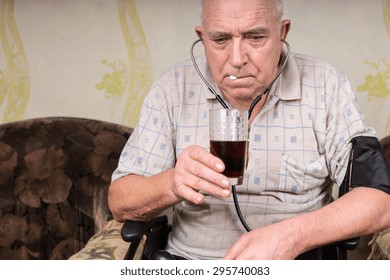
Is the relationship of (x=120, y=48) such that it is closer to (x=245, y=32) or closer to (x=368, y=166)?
(x=245, y=32)

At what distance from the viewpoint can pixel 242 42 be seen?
145 cm

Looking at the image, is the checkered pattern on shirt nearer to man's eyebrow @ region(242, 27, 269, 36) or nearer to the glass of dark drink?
man's eyebrow @ region(242, 27, 269, 36)

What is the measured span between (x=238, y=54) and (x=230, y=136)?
0.32 meters

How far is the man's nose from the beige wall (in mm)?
780

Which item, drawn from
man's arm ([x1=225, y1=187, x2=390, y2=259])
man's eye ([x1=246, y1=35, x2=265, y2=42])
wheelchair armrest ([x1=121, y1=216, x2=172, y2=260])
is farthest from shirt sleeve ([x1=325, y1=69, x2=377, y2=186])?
wheelchair armrest ([x1=121, y1=216, x2=172, y2=260])

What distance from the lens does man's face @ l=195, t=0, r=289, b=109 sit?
4.69 feet

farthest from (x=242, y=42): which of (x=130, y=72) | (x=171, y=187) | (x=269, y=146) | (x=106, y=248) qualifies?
(x=130, y=72)

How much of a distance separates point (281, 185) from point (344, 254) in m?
0.27

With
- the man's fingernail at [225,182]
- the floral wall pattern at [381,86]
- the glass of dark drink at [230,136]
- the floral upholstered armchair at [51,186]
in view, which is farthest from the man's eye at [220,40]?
the floral wall pattern at [381,86]

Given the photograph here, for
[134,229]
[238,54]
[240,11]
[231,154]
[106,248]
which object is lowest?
[106,248]

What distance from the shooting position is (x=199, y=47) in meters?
2.21

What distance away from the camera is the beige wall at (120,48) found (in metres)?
2.17
